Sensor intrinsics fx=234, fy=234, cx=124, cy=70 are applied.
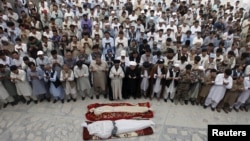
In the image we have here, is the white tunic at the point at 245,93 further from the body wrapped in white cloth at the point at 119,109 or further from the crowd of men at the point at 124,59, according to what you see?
the body wrapped in white cloth at the point at 119,109

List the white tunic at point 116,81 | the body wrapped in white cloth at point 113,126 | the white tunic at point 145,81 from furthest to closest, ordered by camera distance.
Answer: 1. the white tunic at point 145,81
2. the white tunic at point 116,81
3. the body wrapped in white cloth at point 113,126

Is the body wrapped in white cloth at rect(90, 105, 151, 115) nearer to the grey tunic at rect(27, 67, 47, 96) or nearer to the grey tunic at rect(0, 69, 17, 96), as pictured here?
the grey tunic at rect(27, 67, 47, 96)

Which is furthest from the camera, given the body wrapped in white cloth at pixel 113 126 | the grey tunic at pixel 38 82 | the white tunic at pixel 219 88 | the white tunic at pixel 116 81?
the white tunic at pixel 116 81

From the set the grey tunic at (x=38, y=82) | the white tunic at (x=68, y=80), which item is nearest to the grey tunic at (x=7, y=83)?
the grey tunic at (x=38, y=82)

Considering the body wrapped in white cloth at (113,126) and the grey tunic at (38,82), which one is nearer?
the body wrapped in white cloth at (113,126)

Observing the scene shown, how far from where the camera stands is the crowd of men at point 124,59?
629cm

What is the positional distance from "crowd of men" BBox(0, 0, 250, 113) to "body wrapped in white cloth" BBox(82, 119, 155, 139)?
3.71ft

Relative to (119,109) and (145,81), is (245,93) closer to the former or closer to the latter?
(145,81)

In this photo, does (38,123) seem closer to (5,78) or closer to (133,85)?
(5,78)

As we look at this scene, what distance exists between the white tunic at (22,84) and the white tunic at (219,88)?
498 centimetres

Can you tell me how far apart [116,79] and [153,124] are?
157 centimetres

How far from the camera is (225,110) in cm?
657

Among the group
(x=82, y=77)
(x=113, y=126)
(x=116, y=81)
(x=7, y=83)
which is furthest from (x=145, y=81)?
(x=7, y=83)

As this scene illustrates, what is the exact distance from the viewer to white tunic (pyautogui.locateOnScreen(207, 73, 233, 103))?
6039mm
